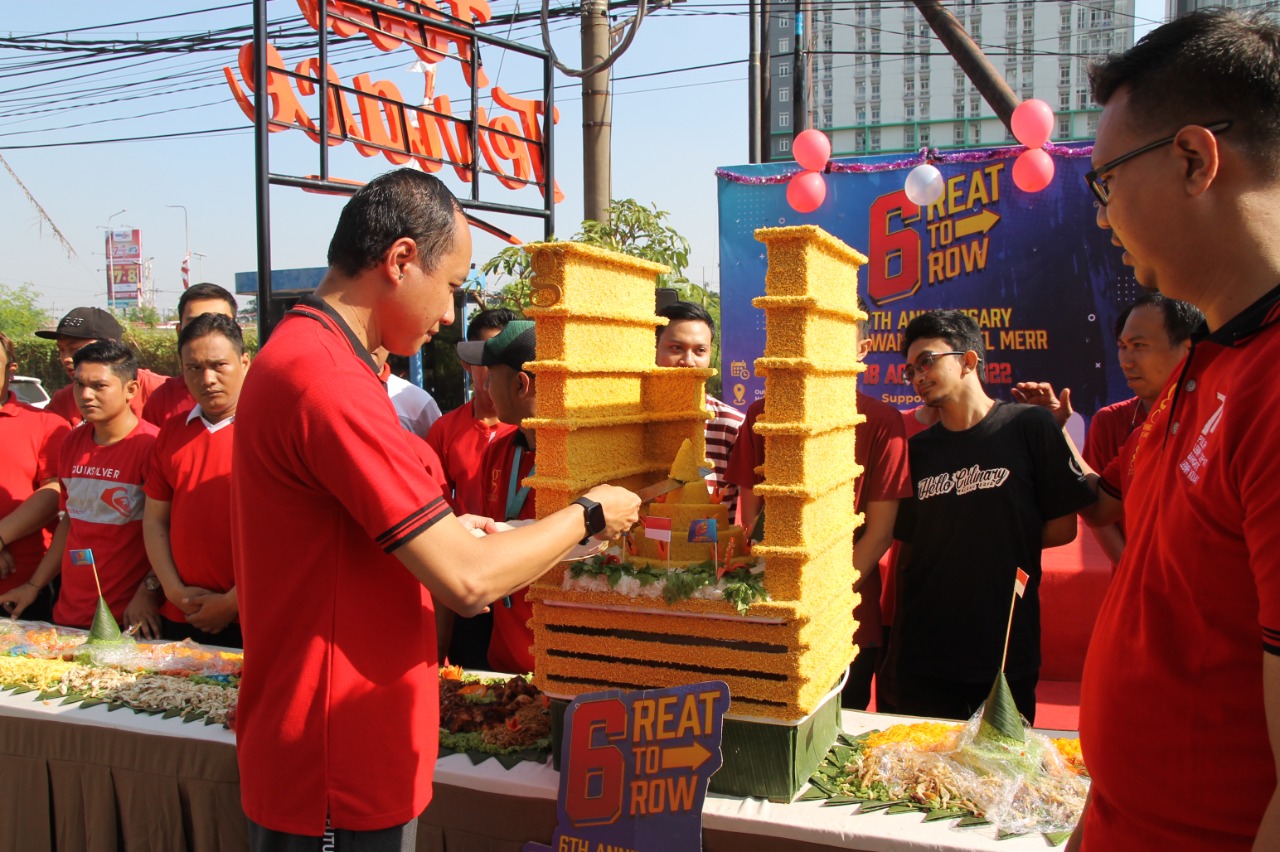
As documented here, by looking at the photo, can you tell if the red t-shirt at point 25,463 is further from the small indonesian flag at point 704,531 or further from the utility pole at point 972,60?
the utility pole at point 972,60

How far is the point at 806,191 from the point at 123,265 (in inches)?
2764

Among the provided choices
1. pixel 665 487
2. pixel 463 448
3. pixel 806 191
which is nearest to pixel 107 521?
pixel 463 448

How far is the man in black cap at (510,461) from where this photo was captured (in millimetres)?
2902

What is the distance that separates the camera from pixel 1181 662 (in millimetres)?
985

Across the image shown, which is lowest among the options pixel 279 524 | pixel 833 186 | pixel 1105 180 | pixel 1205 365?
pixel 279 524

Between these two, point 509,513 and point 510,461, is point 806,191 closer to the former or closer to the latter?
point 510,461

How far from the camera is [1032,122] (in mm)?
5984

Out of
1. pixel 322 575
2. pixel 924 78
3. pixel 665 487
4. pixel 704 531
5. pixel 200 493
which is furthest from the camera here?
pixel 924 78

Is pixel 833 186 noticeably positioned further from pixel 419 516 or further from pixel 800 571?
pixel 419 516

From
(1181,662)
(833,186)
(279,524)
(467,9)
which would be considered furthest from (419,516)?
(467,9)

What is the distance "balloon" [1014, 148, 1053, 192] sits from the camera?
6.07 meters

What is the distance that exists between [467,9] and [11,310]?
25.5 metres

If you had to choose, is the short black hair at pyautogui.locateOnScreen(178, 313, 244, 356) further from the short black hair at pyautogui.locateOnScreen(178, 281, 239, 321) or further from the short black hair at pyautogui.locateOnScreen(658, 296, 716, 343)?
the short black hair at pyautogui.locateOnScreen(658, 296, 716, 343)

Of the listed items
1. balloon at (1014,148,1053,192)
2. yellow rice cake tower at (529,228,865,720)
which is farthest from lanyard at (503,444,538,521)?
balloon at (1014,148,1053,192)
